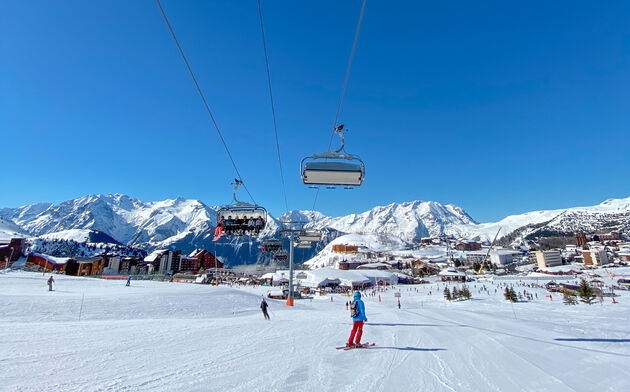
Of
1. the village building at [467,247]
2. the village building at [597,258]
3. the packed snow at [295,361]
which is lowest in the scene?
the packed snow at [295,361]

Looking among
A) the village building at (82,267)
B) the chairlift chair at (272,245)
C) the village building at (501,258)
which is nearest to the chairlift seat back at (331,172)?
the chairlift chair at (272,245)

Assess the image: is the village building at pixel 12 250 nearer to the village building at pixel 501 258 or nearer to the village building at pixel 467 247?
the village building at pixel 501 258

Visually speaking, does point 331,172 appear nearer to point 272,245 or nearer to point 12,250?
point 272,245

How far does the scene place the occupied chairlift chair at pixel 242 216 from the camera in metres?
15.4

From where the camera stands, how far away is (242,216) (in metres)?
15.8

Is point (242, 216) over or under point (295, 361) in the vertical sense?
over

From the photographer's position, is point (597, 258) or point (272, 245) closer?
point (272, 245)

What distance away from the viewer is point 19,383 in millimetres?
3756

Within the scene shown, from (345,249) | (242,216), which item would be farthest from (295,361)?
(345,249)

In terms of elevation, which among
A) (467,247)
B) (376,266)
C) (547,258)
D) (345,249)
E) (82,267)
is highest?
(467,247)

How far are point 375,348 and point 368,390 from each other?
8.74 feet

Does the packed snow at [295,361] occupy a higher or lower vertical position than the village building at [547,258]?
lower

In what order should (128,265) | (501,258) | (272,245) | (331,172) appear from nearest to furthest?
(331,172), (272,245), (128,265), (501,258)

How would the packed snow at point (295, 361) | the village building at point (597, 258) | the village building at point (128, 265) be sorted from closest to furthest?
1. the packed snow at point (295, 361)
2. the village building at point (128, 265)
3. the village building at point (597, 258)
